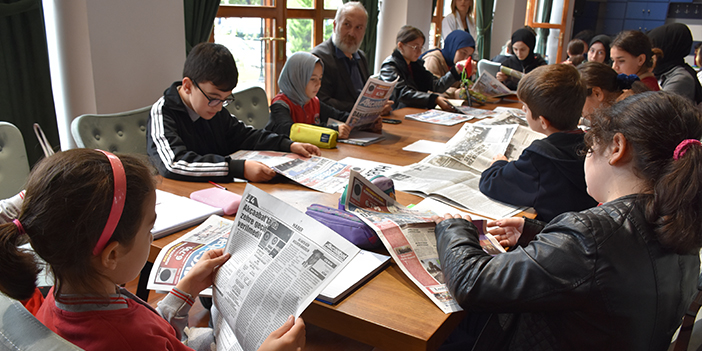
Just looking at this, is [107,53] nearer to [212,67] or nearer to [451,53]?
[212,67]

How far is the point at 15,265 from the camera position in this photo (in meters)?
0.72

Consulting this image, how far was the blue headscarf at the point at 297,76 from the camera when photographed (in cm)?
254

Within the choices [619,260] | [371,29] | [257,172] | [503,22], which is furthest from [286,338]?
[503,22]

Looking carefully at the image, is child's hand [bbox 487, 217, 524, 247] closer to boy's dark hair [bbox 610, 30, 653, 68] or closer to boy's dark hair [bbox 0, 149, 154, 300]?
boy's dark hair [bbox 0, 149, 154, 300]

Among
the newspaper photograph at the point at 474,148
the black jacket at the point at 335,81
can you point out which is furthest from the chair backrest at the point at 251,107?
the newspaper photograph at the point at 474,148

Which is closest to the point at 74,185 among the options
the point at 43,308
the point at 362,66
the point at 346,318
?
the point at 43,308

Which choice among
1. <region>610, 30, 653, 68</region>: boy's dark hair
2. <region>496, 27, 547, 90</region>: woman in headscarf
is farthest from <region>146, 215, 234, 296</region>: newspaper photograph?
<region>496, 27, 547, 90</region>: woman in headscarf

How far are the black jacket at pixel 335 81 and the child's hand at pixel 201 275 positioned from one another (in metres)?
2.21

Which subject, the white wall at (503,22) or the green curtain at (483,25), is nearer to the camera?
the green curtain at (483,25)

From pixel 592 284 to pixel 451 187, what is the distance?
2.75 feet

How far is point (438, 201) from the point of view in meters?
1.57

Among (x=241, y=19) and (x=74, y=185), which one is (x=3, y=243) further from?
(x=241, y=19)

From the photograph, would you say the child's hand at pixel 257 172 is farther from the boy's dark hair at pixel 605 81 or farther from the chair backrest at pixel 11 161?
the boy's dark hair at pixel 605 81

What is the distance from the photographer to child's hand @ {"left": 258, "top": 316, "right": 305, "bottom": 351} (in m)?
0.84
